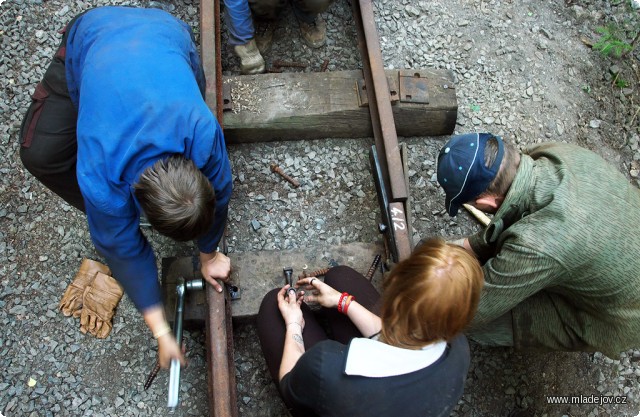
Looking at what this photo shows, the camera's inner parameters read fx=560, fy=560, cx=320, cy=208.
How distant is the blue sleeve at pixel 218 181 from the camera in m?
2.51

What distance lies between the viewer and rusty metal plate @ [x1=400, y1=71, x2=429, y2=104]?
12.4ft

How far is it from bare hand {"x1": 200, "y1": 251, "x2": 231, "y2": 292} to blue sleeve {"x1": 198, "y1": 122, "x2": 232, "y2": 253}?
11 centimetres

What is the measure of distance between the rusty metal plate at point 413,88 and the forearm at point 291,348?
1815mm

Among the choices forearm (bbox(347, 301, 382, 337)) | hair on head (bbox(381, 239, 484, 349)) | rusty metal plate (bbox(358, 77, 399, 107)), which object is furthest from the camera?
rusty metal plate (bbox(358, 77, 399, 107))

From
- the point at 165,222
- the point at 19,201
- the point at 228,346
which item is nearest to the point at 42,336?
the point at 19,201

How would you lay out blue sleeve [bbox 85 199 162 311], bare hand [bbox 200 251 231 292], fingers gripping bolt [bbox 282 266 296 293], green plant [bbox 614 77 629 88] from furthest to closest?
green plant [bbox 614 77 629 88]
fingers gripping bolt [bbox 282 266 296 293]
bare hand [bbox 200 251 231 292]
blue sleeve [bbox 85 199 162 311]

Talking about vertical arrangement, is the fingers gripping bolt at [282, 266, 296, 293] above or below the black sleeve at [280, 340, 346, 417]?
below

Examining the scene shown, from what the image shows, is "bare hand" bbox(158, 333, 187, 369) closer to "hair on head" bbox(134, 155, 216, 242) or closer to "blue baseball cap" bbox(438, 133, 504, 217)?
"hair on head" bbox(134, 155, 216, 242)

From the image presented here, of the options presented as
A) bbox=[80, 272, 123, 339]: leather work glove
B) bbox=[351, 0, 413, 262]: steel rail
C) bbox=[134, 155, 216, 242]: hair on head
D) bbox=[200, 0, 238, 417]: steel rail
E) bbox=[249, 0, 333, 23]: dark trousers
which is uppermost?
bbox=[134, 155, 216, 242]: hair on head

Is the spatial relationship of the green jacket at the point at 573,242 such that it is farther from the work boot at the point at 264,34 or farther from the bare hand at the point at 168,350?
the work boot at the point at 264,34

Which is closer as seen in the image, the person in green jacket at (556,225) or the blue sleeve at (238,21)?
the person in green jacket at (556,225)

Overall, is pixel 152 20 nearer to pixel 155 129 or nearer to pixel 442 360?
pixel 155 129

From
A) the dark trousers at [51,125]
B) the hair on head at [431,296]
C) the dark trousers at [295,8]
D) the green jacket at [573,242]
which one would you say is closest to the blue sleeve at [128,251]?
the dark trousers at [51,125]

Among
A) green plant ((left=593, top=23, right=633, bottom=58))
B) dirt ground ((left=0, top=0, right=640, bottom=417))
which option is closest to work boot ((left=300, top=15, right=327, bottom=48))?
dirt ground ((left=0, top=0, right=640, bottom=417))
